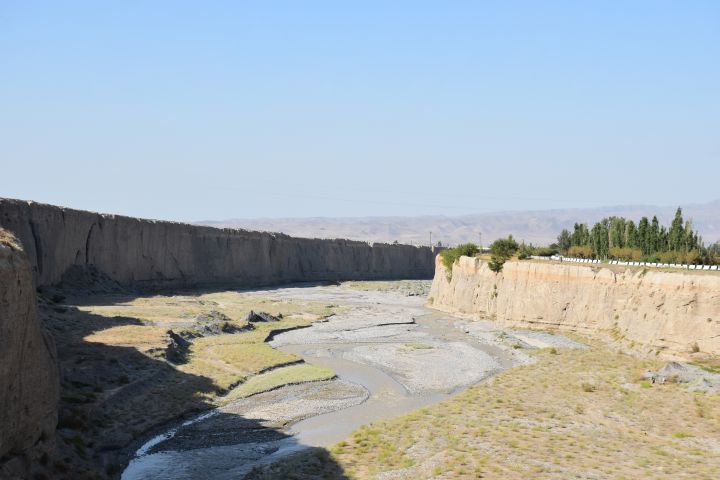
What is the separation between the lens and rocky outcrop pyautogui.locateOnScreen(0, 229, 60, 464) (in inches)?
742

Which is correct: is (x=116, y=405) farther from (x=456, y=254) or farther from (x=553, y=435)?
(x=456, y=254)

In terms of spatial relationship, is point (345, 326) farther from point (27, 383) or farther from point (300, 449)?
point (27, 383)

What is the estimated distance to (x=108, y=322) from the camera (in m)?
47.3

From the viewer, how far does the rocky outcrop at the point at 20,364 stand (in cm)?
1884

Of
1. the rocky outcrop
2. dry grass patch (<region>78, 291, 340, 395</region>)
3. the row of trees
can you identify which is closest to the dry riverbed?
dry grass patch (<region>78, 291, 340, 395</region>)

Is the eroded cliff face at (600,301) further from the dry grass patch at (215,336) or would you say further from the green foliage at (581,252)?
the dry grass patch at (215,336)

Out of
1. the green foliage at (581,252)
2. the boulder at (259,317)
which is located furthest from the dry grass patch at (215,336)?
the green foliage at (581,252)

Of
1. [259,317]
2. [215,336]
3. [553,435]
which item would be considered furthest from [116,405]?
[259,317]

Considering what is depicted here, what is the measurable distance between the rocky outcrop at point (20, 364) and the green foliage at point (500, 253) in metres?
42.0

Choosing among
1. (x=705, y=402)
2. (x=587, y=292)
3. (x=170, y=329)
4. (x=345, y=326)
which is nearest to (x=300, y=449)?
(x=705, y=402)

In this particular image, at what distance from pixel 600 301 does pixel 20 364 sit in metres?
35.1

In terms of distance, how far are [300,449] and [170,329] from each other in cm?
2099

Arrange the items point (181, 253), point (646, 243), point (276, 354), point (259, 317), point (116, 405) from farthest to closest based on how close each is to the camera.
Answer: point (181, 253) → point (259, 317) → point (646, 243) → point (276, 354) → point (116, 405)

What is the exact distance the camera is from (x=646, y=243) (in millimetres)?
54031
